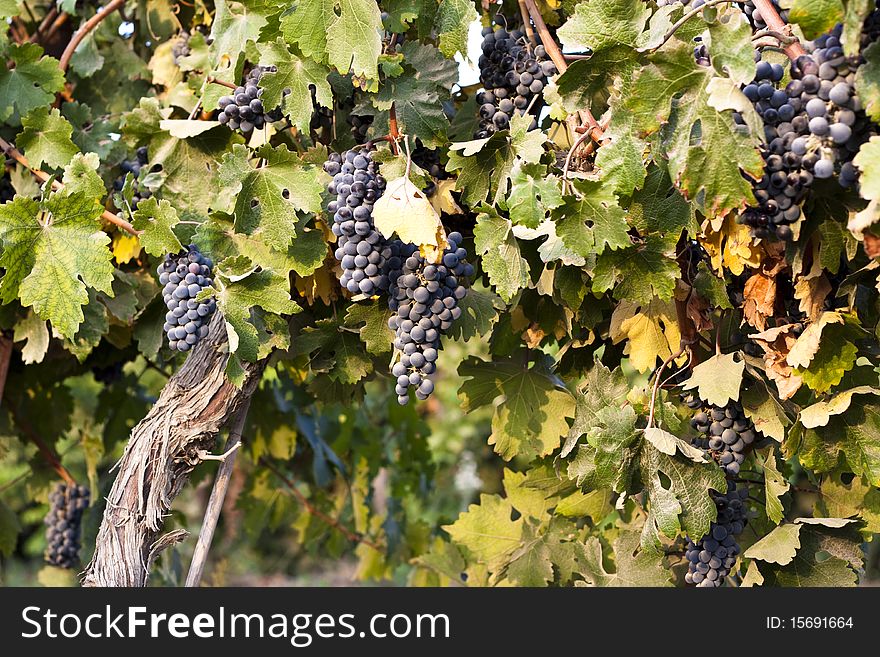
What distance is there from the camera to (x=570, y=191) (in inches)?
68.7

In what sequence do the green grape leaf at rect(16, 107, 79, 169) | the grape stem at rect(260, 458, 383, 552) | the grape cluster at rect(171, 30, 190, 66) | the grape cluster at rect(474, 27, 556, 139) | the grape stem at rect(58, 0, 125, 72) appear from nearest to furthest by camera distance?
1. the grape cluster at rect(474, 27, 556, 139)
2. the green grape leaf at rect(16, 107, 79, 169)
3. the grape stem at rect(58, 0, 125, 72)
4. the grape cluster at rect(171, 30, 190, 66)
5. the grape stem at rect(260, 458, 383, 552)

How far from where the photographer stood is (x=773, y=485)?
201cm

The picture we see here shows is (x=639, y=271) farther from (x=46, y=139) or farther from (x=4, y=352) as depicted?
(x=4, y=352)

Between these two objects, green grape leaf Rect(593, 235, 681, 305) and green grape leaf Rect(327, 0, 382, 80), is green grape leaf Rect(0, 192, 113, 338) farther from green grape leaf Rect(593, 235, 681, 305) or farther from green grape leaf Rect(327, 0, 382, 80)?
green grape leaf Rect(593, 235, 681, 305)

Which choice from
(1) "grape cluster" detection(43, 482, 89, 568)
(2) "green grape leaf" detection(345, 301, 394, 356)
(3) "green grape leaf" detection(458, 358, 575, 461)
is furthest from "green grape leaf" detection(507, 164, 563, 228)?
(1) "grape cluster" detection(43, 482, 89, 568)

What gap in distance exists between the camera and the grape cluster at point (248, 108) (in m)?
2.07

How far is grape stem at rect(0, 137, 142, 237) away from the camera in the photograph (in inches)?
85.1

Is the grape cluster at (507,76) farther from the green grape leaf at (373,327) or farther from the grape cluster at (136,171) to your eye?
the grape cluster at (136,171)

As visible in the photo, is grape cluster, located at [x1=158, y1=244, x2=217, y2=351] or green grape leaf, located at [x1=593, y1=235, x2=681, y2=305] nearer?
green grape leaf, located at [x1=593, y1=235, x2=681, y2=305]

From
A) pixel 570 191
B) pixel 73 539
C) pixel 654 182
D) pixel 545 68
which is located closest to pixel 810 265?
pixel 654 182

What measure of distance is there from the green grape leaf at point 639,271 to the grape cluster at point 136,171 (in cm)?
121

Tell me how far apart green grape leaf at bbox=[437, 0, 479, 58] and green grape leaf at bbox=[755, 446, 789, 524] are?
1126mm

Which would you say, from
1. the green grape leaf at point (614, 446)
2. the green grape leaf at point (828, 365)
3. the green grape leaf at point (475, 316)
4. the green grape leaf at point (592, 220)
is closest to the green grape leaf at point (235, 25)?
the green grape leaf at point (475, 316)
